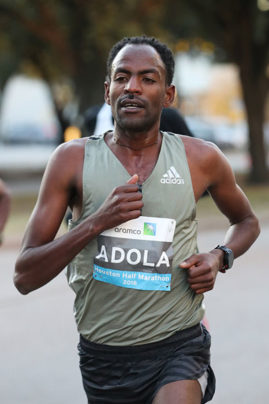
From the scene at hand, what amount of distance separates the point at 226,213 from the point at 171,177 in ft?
1.58

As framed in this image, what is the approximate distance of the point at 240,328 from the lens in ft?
21.7

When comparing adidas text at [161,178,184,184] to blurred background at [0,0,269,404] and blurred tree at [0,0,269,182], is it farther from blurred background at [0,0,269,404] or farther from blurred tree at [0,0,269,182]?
blurred tree at [0,0,269,182]

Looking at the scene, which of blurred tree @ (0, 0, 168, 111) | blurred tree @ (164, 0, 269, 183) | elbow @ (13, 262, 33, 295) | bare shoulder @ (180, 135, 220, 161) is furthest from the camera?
blurred tree @ (0, 0, 168, 111)

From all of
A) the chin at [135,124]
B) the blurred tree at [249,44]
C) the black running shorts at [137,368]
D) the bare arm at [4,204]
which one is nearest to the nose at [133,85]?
the chin at [135,124]

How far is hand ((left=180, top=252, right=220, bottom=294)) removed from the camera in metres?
2.88

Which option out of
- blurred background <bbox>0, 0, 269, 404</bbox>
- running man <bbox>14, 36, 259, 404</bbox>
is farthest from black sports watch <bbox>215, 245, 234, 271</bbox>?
blurred background <bbox>0, 0, 269, 404</bbox>

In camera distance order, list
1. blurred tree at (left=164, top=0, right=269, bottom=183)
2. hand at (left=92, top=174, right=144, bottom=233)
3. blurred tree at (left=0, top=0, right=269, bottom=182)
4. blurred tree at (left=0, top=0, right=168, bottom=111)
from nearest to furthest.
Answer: hand at (left=92, top=174, right=144, bottom=233)
blurred tree at (left=164, top=0, right=269, bottom=183)
blurred tree at (left=0, top=0, right=269, bottom=182)
blurred tree at (left=0, top=0, right=168, bottom=111)

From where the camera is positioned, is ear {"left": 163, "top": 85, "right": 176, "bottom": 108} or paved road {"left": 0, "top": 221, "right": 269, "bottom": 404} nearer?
ear {"left": 163, "top": 85, "right": 176, "bottom": 108}

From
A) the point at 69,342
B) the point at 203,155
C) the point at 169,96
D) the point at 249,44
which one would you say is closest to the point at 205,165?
the point at 203,155

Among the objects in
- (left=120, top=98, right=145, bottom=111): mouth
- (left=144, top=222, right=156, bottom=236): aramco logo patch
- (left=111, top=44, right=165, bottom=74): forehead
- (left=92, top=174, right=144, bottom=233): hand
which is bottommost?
(left=144, top=222, right=156, bottom=236): aramco logo patch

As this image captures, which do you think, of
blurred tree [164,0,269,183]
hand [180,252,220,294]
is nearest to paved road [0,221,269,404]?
hand [180,252,220,294]

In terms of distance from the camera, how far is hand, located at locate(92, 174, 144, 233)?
2699mm

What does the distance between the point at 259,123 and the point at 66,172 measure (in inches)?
703

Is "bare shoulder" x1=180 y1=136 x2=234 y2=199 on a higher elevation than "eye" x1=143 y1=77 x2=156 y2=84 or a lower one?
lower
